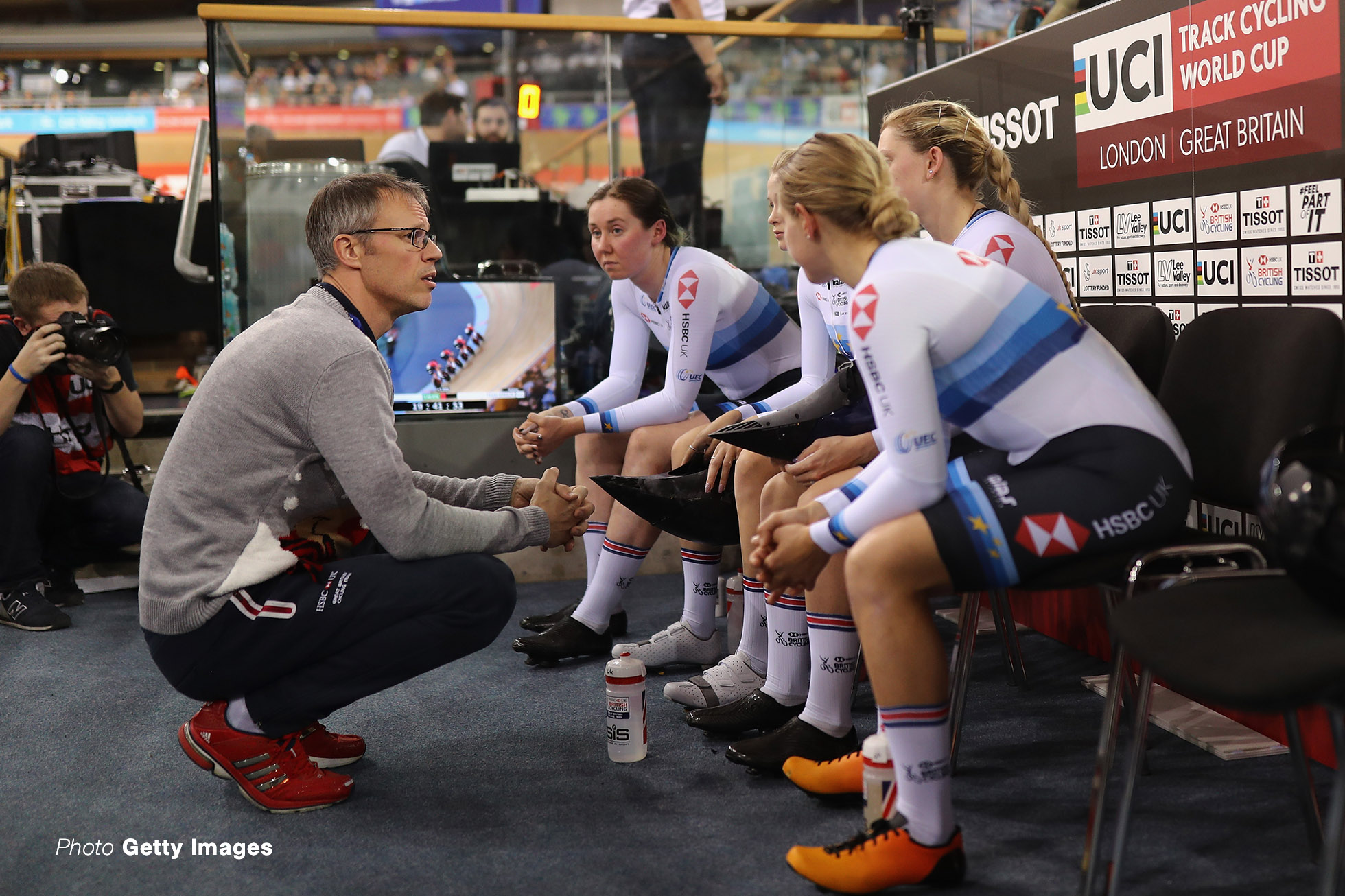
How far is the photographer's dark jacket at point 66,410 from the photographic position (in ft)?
11.2

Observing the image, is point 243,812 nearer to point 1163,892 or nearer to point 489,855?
point 489,855

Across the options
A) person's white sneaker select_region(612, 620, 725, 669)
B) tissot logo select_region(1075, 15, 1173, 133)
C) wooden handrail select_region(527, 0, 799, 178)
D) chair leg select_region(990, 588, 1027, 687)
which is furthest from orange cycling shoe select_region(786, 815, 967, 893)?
wooden handrail select_region(527, 0, 799, 178)

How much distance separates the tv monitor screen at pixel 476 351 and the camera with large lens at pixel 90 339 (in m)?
0.81

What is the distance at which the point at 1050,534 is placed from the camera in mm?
1440

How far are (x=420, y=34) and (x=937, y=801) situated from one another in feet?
11.3

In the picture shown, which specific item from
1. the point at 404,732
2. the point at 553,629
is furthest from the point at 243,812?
the point at 553,629

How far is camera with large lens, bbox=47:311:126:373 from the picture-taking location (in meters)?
3.34

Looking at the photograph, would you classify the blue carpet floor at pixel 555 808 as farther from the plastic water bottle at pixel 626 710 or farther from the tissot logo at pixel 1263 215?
the tissot logo at pixel 1263 215

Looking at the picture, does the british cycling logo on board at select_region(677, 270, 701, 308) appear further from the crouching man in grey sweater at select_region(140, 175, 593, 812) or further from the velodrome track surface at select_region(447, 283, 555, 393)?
the velodrome track surface at select_region(447, 283, 555, 393)

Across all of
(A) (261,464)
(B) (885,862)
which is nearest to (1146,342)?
(B) (885,862)

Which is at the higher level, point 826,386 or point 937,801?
point 826,386

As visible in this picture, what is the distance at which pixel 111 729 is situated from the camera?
2.39 meters

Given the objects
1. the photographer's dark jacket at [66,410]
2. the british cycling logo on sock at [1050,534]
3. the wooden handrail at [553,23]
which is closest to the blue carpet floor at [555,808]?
the british cycling logo on sock at [1050,534]

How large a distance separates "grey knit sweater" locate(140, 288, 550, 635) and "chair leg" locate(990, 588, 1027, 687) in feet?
4.50
